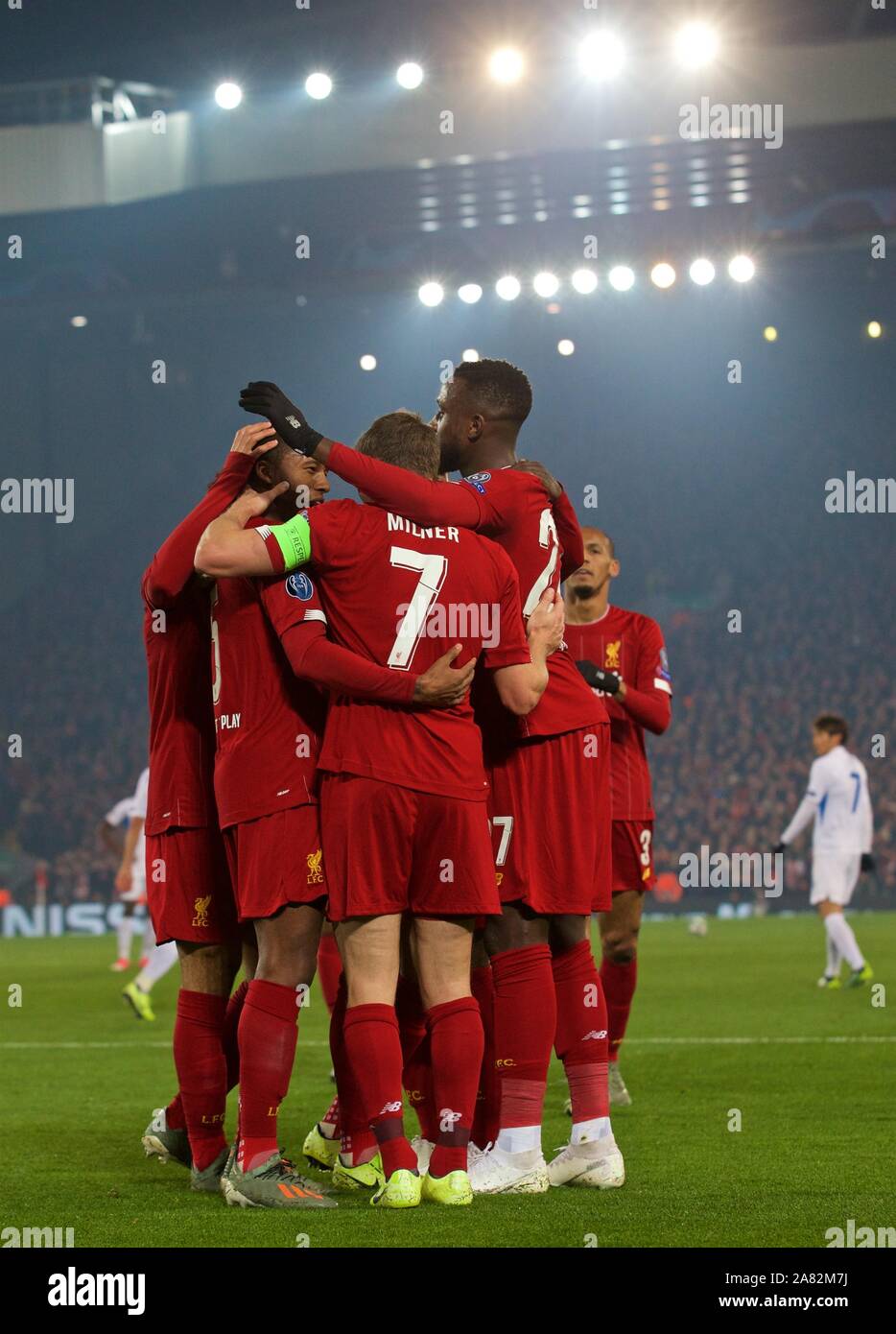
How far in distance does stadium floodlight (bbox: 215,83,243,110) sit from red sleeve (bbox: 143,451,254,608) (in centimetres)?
1938

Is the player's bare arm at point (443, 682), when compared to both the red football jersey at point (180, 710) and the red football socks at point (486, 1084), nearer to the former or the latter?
the red football jersey at point (180, 710)

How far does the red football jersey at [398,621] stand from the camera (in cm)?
464

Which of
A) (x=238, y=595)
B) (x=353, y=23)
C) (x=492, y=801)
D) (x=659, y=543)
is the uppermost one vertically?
(x=353, y=23)

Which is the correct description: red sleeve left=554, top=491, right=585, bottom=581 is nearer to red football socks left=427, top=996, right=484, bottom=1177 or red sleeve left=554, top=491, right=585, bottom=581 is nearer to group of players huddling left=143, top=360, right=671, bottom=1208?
group of players huddling left=143, top=360, right=671, bottom=1208

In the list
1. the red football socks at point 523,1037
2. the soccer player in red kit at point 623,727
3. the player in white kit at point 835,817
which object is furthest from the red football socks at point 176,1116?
the player in white kit at point 835,817

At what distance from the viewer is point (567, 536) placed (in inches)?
219

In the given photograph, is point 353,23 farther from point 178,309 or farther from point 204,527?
point 204,527

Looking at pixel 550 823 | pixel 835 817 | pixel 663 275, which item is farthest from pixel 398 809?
pixel 663 275

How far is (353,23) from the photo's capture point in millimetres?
22406

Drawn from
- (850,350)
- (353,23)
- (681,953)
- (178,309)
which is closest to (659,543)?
(850,350)

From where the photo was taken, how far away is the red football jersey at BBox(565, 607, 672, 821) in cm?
734

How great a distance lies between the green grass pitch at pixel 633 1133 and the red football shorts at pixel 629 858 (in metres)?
0.94

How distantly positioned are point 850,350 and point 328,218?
1250 cm

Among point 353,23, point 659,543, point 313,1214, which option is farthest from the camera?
point 659,543
